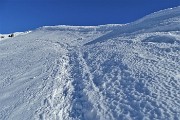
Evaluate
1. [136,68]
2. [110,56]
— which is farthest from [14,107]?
[110,56]

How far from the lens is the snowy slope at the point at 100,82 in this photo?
816cm

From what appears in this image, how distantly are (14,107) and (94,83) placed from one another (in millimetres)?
2422

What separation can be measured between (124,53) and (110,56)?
56 centimetres

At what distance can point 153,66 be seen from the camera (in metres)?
Answer: 10.8

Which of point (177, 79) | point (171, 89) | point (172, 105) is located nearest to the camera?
point (172, 105)

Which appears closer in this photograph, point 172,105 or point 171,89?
point 172,105

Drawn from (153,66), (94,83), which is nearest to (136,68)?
(153,66)

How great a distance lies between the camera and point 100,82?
1034cm

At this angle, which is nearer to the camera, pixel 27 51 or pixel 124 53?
pixel 124 53

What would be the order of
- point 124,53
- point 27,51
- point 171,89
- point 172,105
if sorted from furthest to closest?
1. point 27,51
2. point 124,53
3. point 171,89
4. point 172,105

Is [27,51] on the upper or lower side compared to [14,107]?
lower

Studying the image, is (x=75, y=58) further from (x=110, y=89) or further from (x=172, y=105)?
(x=172, y=105)

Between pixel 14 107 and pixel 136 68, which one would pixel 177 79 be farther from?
pixel 14 107

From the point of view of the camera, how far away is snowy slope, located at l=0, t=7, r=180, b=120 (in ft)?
26.8
